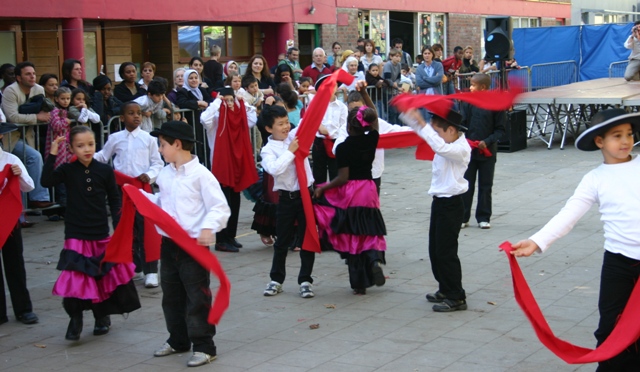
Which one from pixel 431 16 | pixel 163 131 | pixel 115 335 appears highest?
pixel 431 16

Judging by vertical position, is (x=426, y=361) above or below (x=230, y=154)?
below

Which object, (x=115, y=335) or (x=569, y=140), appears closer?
(x=115, y=335)

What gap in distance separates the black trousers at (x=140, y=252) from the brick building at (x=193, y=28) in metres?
8.59

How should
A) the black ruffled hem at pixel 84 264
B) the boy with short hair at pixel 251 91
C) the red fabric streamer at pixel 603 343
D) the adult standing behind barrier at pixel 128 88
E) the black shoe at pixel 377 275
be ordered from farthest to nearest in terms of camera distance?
the adult standing behind barrier at pixel 128 88 → the boy with short hair at pixel 251 91 → the black shoe at pixel 377 275 → the black ruffled hem at pixel 84 264 → the red fabric streamer at pixel 603 343

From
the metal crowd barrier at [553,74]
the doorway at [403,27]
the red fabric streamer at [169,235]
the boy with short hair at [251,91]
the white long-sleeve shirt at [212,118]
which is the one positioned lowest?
the red fabric streamer at [169,235]

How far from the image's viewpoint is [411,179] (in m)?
14.8

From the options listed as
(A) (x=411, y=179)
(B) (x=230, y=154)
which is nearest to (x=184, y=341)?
(B) (x=230, y=154)

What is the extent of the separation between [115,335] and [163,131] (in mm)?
1805

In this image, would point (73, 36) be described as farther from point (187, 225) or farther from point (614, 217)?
point (614, 217)

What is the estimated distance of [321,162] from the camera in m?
10.2

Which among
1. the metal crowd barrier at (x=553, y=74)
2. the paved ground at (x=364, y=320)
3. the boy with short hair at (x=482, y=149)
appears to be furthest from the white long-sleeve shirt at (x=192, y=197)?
the metal crowd barrier at (x=553, y=74)

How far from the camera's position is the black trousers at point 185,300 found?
6.10 meters

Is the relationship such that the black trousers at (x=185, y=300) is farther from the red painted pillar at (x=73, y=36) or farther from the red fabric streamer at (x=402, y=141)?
the red painted pillar at (x=73, y=36)

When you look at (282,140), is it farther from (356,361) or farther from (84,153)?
(356,361)
